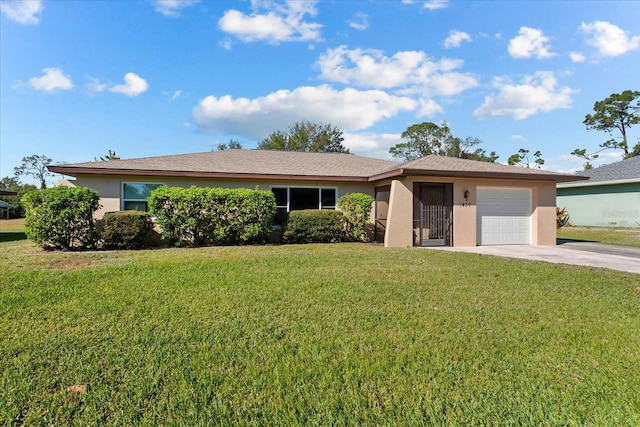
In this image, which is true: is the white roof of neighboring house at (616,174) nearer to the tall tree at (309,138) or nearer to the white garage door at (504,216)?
the white garage door at (504,216)

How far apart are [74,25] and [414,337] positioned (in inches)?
519

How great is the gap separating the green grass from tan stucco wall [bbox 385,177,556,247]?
10.7ft

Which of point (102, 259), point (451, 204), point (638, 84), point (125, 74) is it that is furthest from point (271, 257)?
point (638, 84)

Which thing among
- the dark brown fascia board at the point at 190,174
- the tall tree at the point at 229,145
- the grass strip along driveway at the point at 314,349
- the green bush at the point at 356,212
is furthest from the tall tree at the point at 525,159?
the grass strip along driveway at the point at 314,349

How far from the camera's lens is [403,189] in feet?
38.2

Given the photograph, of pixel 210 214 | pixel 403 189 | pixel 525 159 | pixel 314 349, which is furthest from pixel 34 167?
pixel 525 159

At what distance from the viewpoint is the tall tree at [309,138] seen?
39.7 metres

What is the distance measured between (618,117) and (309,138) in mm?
34403

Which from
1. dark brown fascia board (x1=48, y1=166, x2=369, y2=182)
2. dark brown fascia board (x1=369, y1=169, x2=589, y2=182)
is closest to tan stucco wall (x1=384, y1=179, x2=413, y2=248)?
dark brown fascia board (x1=369, y1=169, x2=589, y2=182)

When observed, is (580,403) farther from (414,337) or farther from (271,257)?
(271,257)

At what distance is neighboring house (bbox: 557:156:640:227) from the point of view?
63.1 feet

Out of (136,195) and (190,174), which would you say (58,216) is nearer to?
(136,195)

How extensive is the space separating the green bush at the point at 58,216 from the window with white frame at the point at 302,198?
235 inches

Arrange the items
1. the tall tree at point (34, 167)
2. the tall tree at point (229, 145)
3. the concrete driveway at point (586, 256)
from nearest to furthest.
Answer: the concrete driveway at point (586, 256)
the tall tree at point (229, 145)
the tall tree at point (34, 167)
